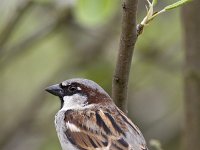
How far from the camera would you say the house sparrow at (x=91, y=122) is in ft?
11.8

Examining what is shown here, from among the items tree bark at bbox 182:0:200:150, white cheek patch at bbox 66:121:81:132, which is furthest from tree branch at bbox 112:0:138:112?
tree bark at bbox 182:0:200:150

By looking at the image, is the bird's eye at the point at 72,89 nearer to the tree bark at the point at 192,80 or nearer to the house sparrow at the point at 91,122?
the house sparrow at the point at 91,122

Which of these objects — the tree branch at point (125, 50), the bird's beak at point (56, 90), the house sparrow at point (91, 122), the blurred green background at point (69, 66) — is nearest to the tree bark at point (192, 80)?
the house sparrow at point (91, 122)

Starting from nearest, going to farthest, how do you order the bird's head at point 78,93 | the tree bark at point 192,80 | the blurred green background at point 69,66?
the bird's head at point 78,93 → the tree bark at point 192,80 → the blurred green background at point 69,66

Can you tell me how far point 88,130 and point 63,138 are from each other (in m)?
0.13

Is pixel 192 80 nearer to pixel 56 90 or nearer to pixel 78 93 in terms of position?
pixel 78 93

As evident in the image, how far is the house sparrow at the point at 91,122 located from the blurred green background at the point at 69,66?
163 centimetres

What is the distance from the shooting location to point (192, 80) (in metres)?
4.02

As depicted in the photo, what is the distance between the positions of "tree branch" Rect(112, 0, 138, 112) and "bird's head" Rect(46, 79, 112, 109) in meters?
Result: 0.53

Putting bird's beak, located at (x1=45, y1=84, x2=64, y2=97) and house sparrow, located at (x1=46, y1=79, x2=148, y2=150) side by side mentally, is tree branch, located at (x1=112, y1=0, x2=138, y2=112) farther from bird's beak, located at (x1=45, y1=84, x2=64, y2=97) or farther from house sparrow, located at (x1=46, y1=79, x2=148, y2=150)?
bird's beak, located at (x1=45, y1=84, x2=64, y2=97)

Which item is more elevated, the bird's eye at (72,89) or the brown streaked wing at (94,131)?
the bird's eye at (72,89)

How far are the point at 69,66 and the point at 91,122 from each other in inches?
82.8

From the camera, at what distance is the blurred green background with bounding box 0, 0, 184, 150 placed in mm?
5574

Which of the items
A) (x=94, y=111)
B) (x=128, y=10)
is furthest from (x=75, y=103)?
(x=128, y=10)
